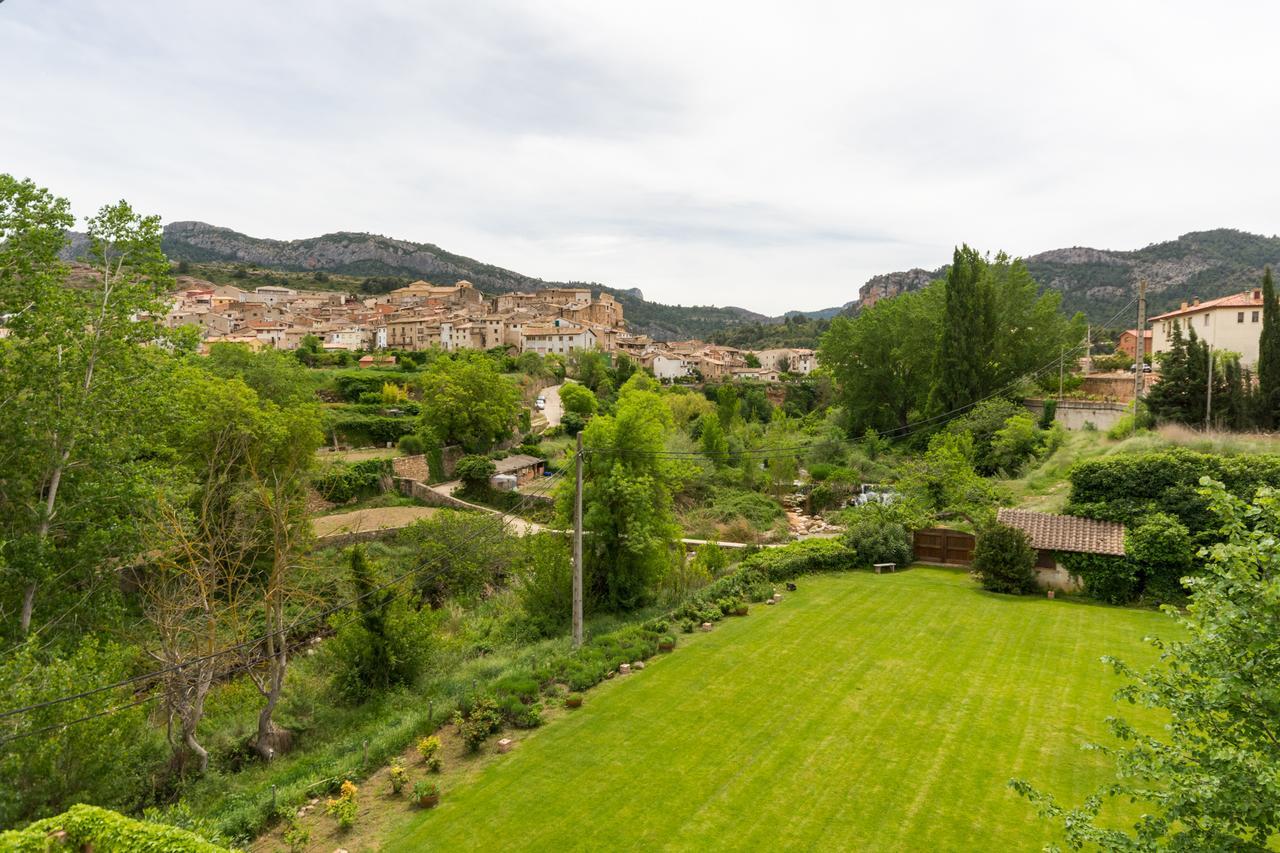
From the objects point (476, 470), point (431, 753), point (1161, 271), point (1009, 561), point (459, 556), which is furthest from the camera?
point (1161, 271)

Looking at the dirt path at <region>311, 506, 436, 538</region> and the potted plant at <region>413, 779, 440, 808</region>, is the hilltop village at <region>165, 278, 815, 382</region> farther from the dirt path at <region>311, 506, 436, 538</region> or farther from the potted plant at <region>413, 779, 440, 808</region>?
the potted plant at <region>413, 779, 440, 808</region>

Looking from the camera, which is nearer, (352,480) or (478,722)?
(478,722)

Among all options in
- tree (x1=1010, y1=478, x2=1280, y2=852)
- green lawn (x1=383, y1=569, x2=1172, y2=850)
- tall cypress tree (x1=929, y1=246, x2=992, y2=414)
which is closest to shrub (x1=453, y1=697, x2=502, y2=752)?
green lawn (x1=383, y1=569, x2=1172, y2=850)

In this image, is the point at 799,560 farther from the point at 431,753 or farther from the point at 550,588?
the point at 431,753

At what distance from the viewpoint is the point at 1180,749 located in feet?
16.6

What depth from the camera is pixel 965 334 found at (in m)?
38.1

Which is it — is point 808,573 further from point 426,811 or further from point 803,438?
point 803,438

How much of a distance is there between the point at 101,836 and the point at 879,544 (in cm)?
2054

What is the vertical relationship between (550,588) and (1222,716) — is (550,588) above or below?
below

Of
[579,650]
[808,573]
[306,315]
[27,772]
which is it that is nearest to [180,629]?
[27,772]

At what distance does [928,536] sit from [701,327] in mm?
169121

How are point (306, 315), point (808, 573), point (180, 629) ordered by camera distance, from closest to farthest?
point (180, 629) → point (808, 573) → point (306, 315)

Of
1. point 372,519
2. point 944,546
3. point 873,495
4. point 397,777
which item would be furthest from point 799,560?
point 372,519

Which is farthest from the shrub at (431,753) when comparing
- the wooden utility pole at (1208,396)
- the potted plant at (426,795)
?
the wooden utility pole at (1208,396)
